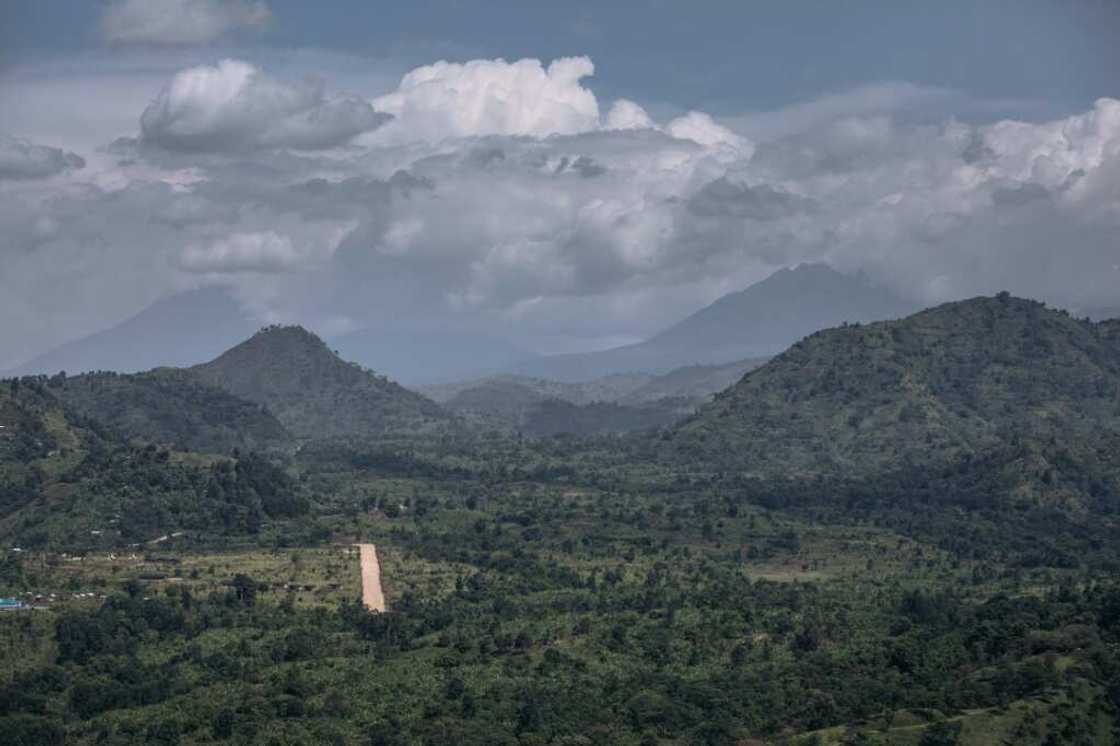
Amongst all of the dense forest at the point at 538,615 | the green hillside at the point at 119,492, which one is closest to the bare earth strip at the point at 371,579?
the dense forest at the point at 538,615

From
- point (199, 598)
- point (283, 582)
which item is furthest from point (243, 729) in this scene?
point (283, 582)

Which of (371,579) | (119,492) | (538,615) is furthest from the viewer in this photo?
(119,492)

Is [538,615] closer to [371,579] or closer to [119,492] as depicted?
[371,579]

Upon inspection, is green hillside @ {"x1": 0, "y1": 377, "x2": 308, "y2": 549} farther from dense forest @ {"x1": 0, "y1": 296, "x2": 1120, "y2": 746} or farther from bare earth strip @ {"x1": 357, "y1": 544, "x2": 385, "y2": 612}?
bare earth strip @ {"x1": 357, "y1": 544, "x2": 385, "y2": 612}

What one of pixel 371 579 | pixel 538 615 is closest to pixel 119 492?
pixel 371 579

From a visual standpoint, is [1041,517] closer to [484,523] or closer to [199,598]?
[484,523]

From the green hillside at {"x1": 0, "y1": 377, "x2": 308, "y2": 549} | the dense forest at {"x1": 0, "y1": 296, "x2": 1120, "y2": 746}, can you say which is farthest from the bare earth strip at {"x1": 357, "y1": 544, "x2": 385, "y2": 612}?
the green hillside at {"x1": 0, "y1": 377, "x2": 308, "y2": 549}

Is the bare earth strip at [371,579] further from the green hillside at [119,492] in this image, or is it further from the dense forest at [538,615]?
the green hillside at [119,492]

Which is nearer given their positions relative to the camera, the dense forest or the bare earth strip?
the dense forest
